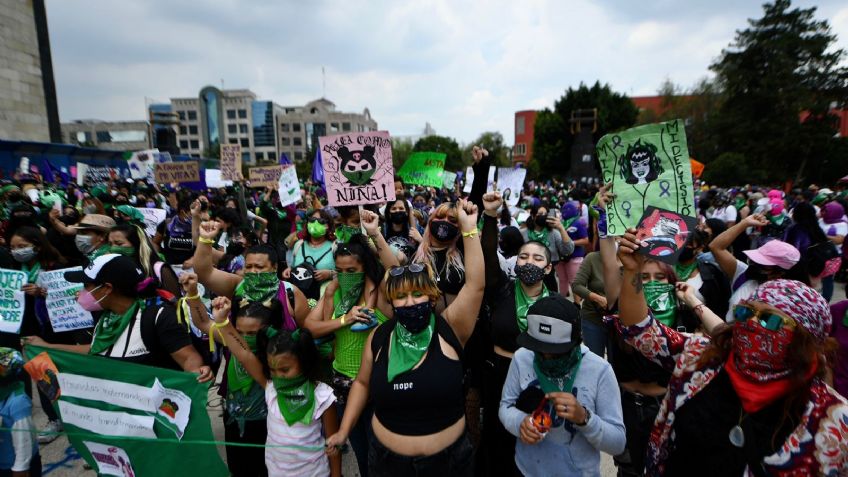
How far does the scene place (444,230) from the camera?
3277mm

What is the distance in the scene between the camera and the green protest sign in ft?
7.92

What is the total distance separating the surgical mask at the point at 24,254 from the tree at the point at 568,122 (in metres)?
43.7

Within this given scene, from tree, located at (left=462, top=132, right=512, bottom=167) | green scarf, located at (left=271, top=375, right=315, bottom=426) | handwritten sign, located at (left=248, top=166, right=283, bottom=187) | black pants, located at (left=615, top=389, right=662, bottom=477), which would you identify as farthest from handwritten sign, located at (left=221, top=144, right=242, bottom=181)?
tree, located at (left=462, top=132, right=512, bottom=167)

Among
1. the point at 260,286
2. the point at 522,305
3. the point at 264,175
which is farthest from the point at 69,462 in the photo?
the point at 264,175

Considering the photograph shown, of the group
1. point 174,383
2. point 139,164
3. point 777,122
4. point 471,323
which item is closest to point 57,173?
point 139,164

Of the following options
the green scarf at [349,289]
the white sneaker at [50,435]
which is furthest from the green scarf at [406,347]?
the white sneaker at [50,435]

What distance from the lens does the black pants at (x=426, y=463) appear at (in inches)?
86.4

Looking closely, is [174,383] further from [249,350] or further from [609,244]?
[609,244]

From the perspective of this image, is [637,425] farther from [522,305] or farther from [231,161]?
[231,161]

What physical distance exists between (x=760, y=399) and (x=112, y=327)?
3520 millimetres

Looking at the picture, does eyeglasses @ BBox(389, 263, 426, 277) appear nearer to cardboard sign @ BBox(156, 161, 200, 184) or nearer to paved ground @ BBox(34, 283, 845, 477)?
paved ground @ BBox(34, 283, 845, 477)

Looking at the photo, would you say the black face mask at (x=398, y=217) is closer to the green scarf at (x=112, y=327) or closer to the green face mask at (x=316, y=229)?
the green face mask at (x=316, y=229)

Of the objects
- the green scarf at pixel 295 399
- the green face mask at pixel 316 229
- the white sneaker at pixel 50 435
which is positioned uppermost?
the green face mask at pixel 316 229

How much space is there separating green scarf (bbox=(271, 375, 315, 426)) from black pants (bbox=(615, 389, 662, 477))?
2.00 metres
